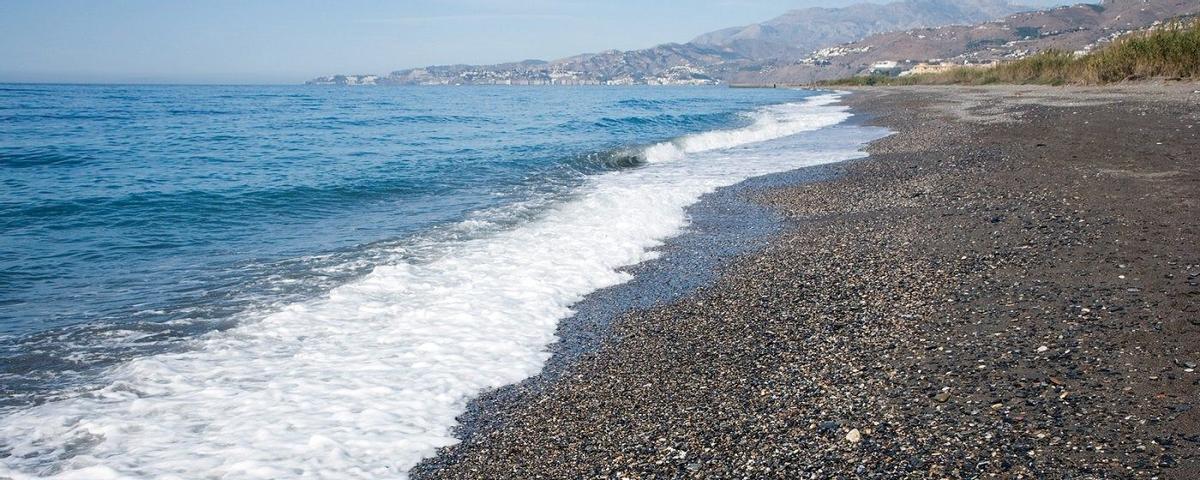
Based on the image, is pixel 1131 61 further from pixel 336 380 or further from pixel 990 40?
pixel 990 40

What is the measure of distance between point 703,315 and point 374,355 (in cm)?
274

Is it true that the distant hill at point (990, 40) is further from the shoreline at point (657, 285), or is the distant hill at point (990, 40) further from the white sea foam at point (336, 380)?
the white sea foam at point (336, 380)

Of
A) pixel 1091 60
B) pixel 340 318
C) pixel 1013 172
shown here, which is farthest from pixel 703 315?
pixel 1091 60

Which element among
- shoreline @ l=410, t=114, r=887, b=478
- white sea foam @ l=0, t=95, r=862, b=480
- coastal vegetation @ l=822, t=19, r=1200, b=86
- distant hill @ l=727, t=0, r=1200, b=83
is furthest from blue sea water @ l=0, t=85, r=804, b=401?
distant hill @ l=727, t=0, r=1200, b=83

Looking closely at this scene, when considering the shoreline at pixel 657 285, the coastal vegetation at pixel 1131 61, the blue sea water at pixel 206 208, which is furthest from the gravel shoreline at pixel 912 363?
the coastal vegetation at pixel 1131 61

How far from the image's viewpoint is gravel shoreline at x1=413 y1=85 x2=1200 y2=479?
132 inches

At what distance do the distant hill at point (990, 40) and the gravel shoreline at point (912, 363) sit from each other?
9649 centimetres

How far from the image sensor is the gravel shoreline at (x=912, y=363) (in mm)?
3365

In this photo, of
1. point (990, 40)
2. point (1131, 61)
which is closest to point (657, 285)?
point (1131, 61)

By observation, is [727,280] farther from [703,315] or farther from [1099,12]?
[1099,12]

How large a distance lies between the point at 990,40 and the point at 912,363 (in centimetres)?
15735

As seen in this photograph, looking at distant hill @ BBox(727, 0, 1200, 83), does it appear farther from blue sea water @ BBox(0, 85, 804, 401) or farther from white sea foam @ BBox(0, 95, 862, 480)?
white sea foam @ BBox(0, 95, 862, 480)

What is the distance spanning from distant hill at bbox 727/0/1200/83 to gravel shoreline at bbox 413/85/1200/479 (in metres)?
96.5

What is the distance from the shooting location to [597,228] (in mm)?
10031
